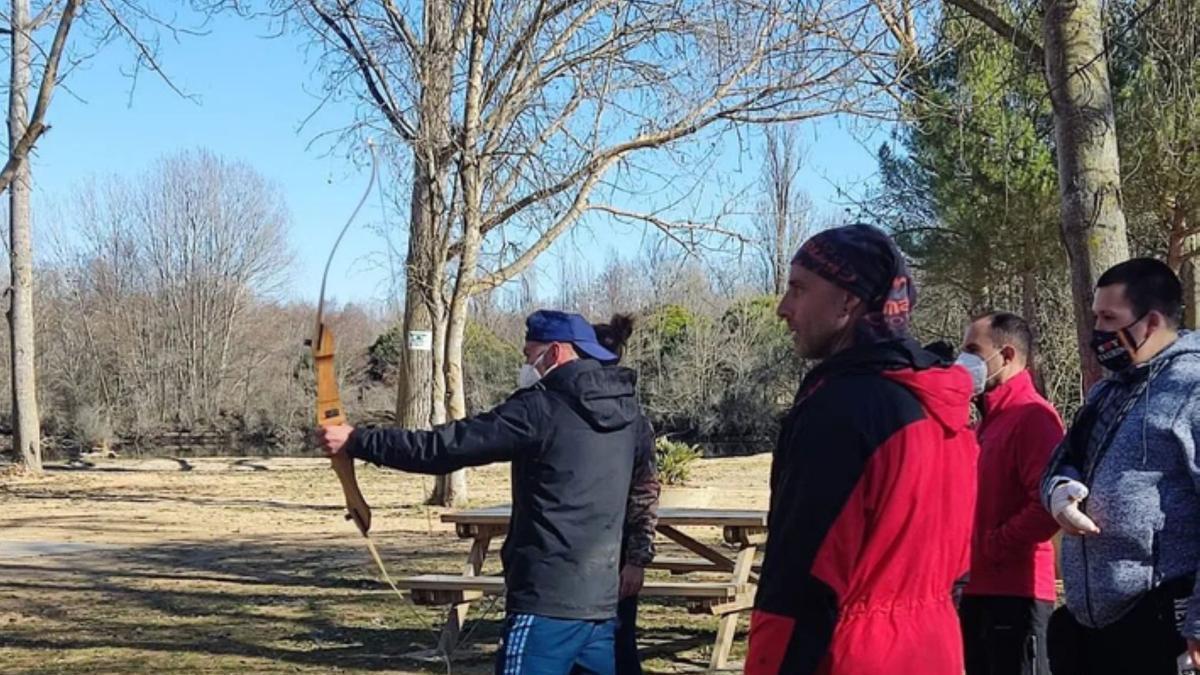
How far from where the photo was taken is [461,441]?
398 cm

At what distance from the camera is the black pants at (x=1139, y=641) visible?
3465 mm

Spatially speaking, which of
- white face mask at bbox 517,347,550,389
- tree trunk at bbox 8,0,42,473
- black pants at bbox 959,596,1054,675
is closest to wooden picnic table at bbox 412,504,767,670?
black pants at bbox 959,596,1054,675

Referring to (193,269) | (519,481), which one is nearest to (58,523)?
(519,481)

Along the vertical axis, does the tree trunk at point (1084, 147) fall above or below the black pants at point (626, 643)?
above

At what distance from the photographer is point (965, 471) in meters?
2.68

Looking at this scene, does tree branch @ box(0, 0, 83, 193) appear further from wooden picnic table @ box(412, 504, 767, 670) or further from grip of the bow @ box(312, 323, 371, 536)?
grip of the bow @ box(312, 323, 371, 536)

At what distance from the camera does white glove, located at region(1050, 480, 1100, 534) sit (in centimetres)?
359

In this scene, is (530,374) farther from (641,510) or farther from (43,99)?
(43,99)

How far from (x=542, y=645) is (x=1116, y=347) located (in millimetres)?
1989

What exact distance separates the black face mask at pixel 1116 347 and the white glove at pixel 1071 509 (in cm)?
36

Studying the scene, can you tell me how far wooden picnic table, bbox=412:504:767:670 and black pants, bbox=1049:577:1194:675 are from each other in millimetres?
3028

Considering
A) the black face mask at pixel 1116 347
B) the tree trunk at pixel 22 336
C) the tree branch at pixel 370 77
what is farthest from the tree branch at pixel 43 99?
the tree trunk at pixel 22 336

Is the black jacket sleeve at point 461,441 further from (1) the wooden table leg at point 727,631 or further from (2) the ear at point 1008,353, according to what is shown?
(1) the wooden table leg at point 727,631

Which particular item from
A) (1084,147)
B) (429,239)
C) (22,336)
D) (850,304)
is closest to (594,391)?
(850,304)
